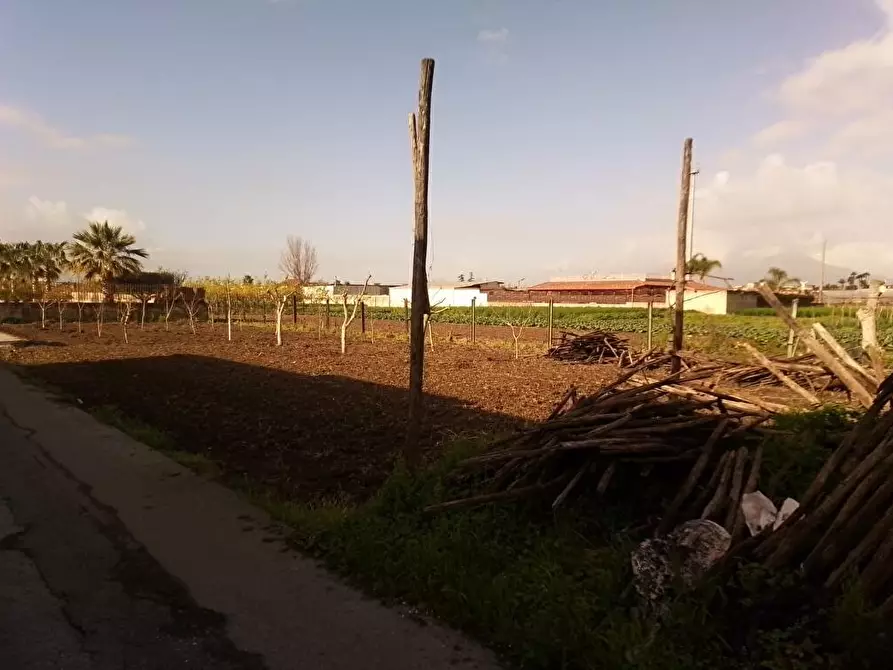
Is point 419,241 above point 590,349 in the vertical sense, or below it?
above

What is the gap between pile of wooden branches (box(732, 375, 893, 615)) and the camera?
273cm

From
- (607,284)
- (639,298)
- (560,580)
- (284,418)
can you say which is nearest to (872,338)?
(560,580)

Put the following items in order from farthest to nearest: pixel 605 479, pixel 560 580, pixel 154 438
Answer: pixel 154 438
pixel 605 479
pixel 560 580

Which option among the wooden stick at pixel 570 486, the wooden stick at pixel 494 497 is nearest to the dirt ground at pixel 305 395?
the wooden stick at pixel 494 497

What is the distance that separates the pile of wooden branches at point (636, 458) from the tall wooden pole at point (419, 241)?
615mm

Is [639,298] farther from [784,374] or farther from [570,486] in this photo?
[570,486]

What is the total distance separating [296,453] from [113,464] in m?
1.98

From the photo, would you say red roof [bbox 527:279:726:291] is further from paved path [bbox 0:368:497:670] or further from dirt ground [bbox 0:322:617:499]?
paved path [bbox 0:368:497:670]

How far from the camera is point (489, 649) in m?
3.12

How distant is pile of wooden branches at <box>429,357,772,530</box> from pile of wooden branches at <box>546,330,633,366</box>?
13612 mm

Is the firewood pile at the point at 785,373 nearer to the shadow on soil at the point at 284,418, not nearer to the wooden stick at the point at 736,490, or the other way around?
the wooden stick at the point at 736,490

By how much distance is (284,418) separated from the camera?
30.9 feet

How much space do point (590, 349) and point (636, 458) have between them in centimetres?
1529

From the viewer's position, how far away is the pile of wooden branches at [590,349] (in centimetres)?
1848
